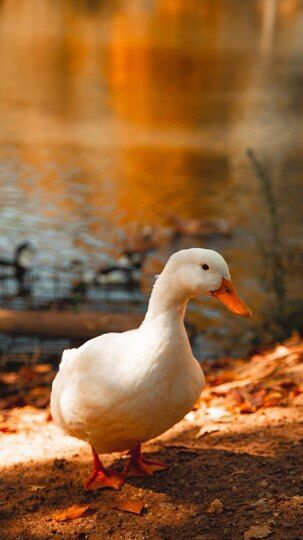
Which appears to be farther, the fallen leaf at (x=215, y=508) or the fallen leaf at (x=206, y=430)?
the fallen leaf at (x=206, y=430)

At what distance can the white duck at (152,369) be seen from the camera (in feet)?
10.8

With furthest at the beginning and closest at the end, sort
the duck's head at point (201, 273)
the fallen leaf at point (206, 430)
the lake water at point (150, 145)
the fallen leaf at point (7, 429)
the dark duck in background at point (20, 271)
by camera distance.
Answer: the lake water at point (150, 145) → the dark duck in background at point (20, 271) → the fallen leaf at point (7, 429) → the fallen leaf at point (206, 430) → the duck's head at point (201, 273)

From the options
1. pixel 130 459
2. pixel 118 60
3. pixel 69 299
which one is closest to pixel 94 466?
pixel 130 459

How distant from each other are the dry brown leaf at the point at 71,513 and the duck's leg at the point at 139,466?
353 mm

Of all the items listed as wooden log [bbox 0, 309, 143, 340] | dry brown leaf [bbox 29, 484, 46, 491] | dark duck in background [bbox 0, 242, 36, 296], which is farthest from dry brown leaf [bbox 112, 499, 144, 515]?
dark duck in background [bbox 0, 242, 36, 296]

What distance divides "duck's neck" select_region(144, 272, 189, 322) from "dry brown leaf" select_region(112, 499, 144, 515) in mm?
836

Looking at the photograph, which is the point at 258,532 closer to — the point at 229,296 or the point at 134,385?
the point at 134,385

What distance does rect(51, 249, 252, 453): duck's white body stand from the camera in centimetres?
329

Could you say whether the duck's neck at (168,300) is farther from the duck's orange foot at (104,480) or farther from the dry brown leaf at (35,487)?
the dry brown leaf at (35,487)

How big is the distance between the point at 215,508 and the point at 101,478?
0.62m

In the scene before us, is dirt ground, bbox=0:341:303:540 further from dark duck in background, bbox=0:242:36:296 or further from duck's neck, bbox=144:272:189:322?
dark duck in background, bbox=0:242:36:296

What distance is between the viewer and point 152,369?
330 cm

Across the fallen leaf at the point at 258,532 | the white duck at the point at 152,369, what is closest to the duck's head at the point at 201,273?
the white duck at the point at 152,369

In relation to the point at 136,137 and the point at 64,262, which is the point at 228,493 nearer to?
the point at 64,262
